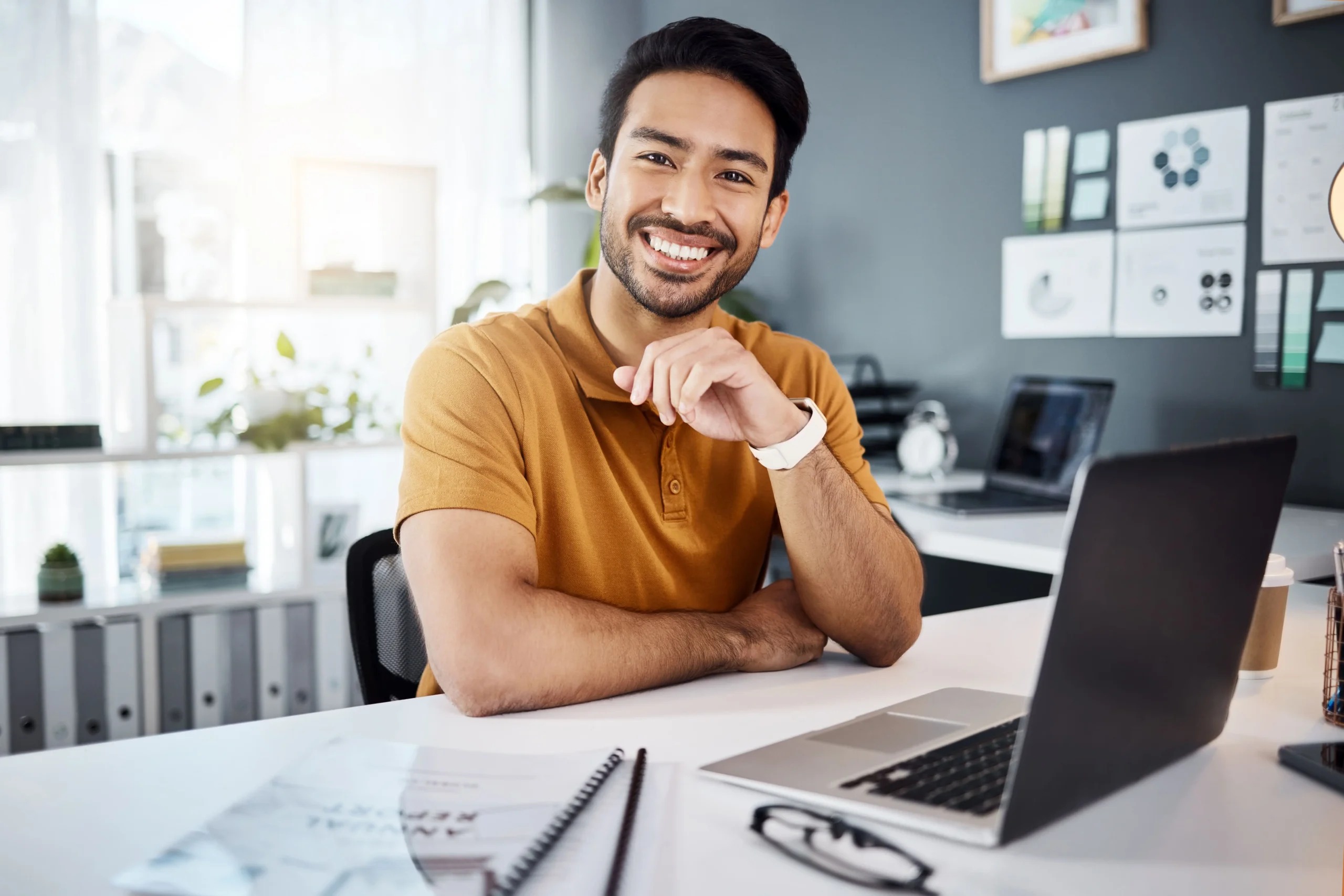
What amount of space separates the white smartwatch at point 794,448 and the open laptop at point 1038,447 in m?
1.09

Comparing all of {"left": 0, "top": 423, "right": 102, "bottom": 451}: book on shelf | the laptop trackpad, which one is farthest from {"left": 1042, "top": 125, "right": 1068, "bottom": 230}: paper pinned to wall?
{"left": 0, "top": 423, "right": 102, "bottom": 451}: book on shelf

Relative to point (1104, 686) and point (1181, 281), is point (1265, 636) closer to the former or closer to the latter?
point (1104, 686)

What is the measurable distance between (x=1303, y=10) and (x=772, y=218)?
4.71 ft

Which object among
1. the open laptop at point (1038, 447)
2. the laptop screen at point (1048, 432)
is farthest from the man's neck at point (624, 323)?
the laptop screen at point (1048, 432)

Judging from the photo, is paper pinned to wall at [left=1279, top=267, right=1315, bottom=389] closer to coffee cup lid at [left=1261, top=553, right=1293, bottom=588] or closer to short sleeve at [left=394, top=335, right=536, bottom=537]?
coffee cup lid at [left=1261, top=553, right=1293, bottom=588]

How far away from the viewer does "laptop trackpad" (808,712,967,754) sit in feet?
3.03

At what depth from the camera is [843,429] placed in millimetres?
1600

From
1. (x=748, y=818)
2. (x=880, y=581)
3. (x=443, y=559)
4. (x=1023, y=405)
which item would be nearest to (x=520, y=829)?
(x=748, y=818)

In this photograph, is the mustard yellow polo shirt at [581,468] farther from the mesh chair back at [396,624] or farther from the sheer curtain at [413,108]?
the sheer curtain at [413,108]

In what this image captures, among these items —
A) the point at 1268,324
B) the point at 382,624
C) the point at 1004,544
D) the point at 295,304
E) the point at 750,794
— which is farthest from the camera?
the point at 295,304

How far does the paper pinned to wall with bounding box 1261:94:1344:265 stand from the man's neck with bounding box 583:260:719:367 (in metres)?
1.49

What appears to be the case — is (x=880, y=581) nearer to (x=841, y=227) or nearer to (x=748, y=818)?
(x=748, y=818)

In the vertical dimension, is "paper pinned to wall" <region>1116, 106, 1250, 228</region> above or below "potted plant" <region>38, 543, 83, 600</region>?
above

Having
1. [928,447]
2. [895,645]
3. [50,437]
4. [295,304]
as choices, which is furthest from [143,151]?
[895,645]
